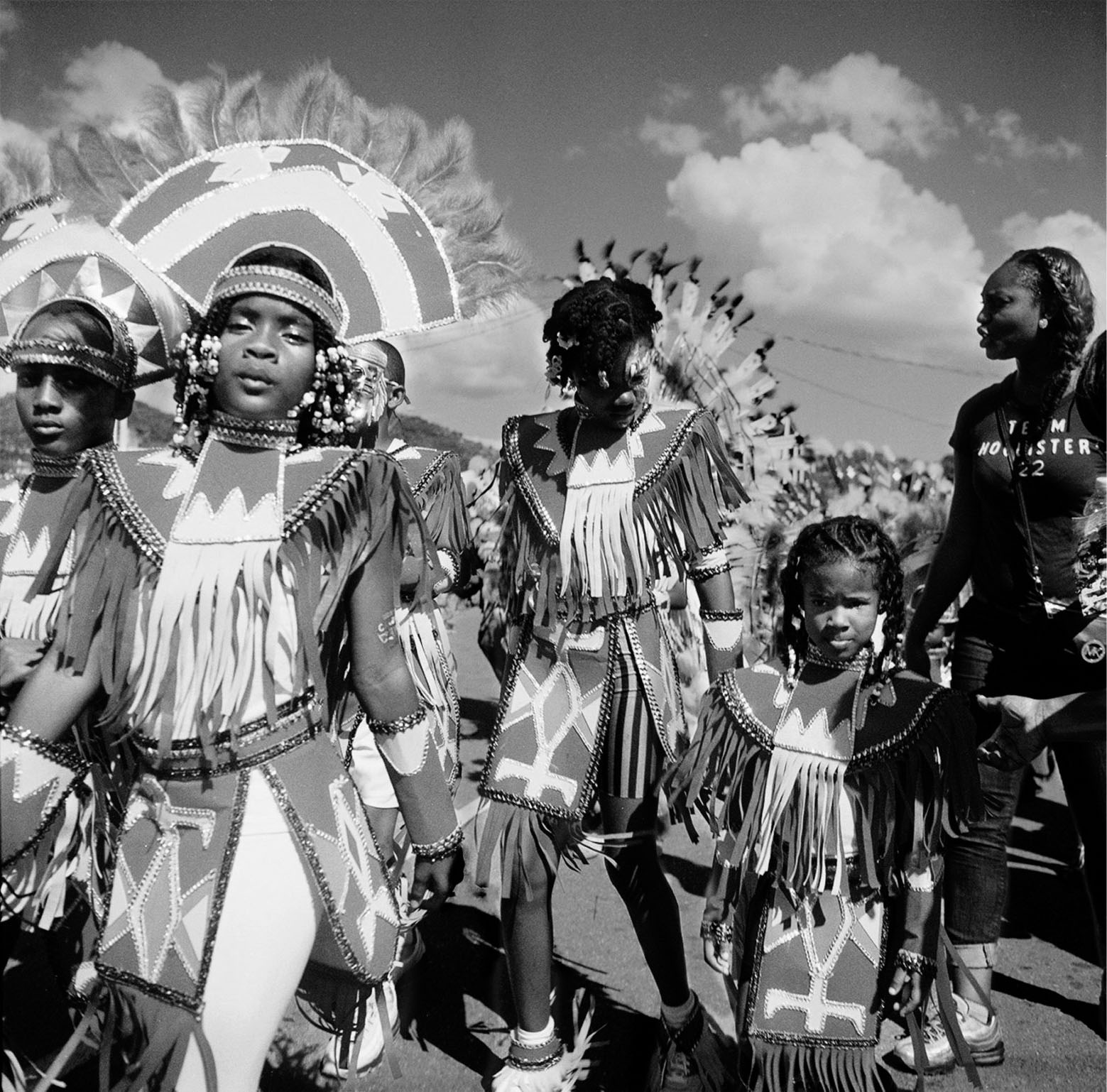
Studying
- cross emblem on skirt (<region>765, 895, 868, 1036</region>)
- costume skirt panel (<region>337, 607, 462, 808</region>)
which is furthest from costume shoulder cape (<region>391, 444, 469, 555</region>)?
cross emblem on skirt (<region>765, 895, 868, 1036</region>)

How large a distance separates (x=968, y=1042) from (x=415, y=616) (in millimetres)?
2030

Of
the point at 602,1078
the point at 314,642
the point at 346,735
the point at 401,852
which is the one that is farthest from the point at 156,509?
the point at 602,1078

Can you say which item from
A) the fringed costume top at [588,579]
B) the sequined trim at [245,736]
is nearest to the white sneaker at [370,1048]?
the fringed costume top at [588,579]

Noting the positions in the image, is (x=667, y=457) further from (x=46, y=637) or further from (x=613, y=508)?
(x=46, y=637)

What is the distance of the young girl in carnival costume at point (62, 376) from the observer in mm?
2324

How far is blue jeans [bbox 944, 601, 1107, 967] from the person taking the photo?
114 inches

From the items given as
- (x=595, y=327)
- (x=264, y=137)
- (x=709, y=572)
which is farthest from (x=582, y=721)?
(x=264, y=137)

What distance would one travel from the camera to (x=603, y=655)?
2.73 meters

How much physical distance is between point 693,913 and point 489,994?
3.33 ft

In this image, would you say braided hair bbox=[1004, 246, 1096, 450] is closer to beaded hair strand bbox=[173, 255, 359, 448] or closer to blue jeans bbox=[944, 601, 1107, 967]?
blue jeans bbox=[944, 601, 1107, 967]

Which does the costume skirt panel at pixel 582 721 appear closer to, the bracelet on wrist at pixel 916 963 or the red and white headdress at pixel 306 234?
the bracelet on wrist at pixel 916 963

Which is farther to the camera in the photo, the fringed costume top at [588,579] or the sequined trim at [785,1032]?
the fringed costume top at [588,579]

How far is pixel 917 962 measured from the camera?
2.22 metres

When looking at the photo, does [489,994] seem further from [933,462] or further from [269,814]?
[933,462]
